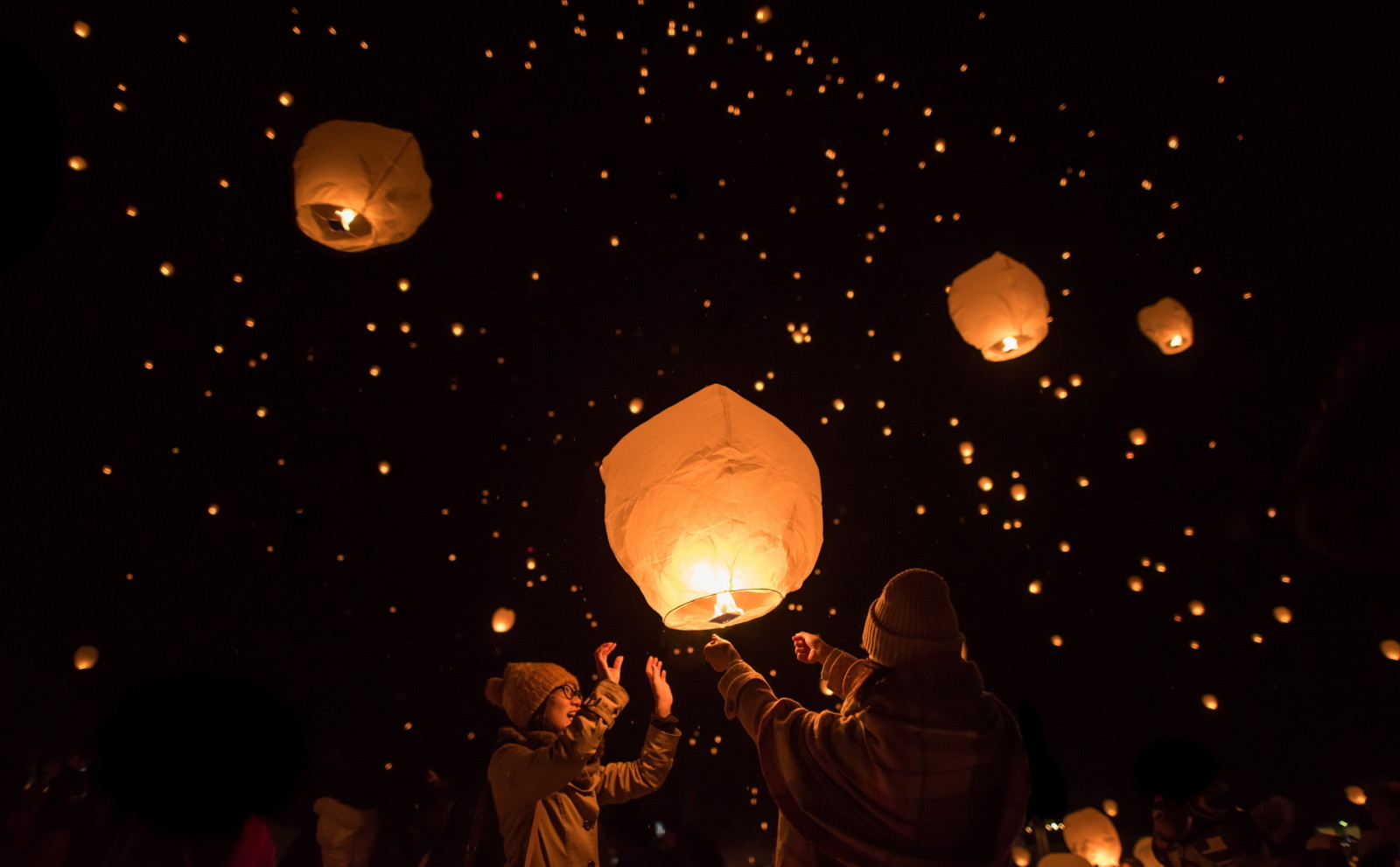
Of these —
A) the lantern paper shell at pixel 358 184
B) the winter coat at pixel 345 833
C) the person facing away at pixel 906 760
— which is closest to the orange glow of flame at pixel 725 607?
the person facing away at pixel 906 760

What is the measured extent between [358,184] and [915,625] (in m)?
2.09

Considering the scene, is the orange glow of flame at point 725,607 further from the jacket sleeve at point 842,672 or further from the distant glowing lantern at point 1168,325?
the distant glowing lantern at point 1168,325

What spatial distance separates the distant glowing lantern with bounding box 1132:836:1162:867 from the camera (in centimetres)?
327

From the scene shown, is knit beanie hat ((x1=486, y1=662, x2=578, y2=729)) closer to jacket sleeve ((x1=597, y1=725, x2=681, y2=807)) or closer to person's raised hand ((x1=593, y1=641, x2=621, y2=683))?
person's raised hand ((x1=593, y1=641, x2=621, y2=683))

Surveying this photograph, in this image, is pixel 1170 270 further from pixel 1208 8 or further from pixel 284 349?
pixel 284 349

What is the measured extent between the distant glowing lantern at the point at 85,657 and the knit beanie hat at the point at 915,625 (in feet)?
12.8

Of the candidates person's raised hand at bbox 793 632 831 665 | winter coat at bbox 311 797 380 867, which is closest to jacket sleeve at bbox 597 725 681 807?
person's raised hand at bbox 793 632 831 665

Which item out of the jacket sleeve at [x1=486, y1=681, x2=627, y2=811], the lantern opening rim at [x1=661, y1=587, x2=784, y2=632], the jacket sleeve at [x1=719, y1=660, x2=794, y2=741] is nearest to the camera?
the jacket sleeve at [x1=719, y1=660, x2=794, y2=741]

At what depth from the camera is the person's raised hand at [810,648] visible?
1831 mm

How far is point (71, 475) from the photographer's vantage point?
8.79 ft

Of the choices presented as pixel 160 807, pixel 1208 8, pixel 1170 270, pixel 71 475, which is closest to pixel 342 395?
pixel 71 475

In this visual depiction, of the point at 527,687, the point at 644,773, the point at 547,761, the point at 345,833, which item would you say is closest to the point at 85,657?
the point at 345,833

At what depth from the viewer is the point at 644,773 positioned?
→ 2238 mm

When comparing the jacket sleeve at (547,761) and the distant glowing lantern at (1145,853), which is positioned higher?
the jacket sleeve at (547,761)
